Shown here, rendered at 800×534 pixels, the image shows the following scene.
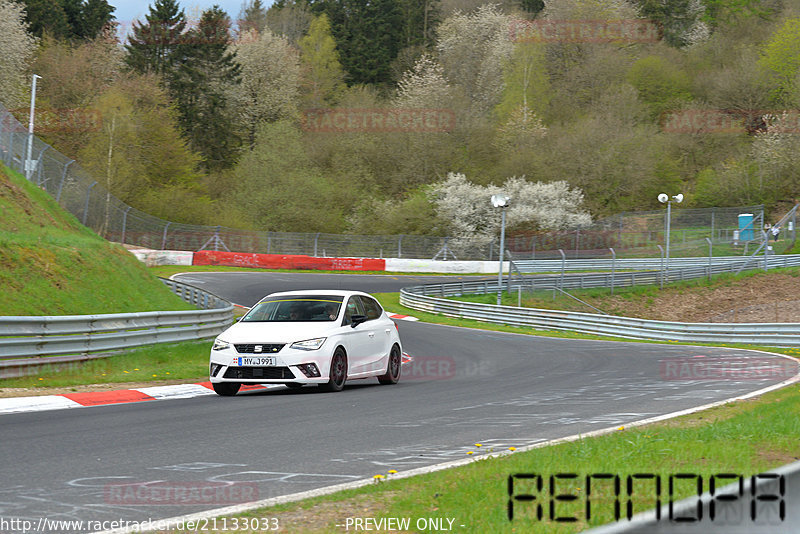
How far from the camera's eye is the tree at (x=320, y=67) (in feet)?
315

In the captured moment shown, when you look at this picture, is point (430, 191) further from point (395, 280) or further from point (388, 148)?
point (395, 280)

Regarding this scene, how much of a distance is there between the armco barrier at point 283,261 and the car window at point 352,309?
137 ft

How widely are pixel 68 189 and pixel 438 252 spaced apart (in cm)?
3241

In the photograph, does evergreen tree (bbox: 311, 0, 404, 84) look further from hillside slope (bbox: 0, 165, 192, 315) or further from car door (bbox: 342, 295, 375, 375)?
A: car door (bbox: 342, 295, 375, 375)

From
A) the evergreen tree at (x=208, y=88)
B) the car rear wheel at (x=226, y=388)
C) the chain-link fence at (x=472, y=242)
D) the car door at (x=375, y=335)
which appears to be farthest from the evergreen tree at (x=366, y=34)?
the car rear wheel at (x=226, y=388)

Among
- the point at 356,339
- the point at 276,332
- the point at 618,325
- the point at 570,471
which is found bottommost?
the point at 618,325

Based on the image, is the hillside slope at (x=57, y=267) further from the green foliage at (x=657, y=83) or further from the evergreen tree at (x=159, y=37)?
the green foliage at (x=657, y=83)

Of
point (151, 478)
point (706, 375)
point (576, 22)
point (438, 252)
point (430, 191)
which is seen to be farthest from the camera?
point (576, 22)

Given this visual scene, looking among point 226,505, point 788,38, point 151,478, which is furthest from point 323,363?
point 788,38

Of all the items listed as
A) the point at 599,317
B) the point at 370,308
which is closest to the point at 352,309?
the point at 370,308

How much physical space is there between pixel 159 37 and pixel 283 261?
1445 inches

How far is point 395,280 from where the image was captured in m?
53.2

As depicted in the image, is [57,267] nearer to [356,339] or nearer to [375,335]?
[375,335]

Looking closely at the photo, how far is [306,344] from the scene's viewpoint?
1311 cm
